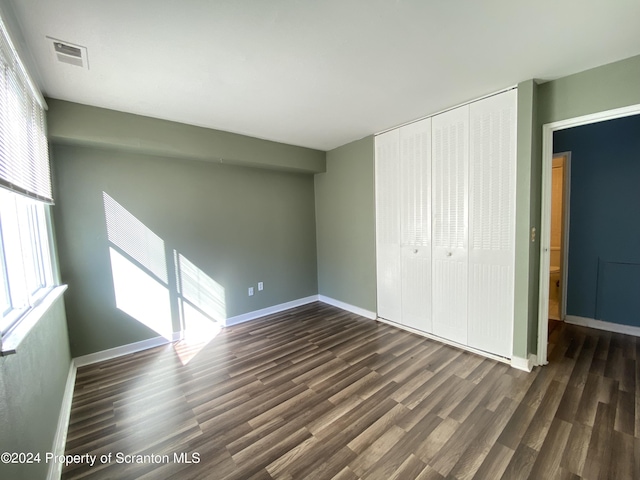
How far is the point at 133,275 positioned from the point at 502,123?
4.13 metres

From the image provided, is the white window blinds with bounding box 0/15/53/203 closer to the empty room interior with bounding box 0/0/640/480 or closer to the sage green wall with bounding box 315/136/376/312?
the empty room interior with bounding box 0/0/640/480

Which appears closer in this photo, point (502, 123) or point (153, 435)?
point (153, 435)

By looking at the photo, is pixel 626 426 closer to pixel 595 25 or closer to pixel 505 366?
pixel 505 366

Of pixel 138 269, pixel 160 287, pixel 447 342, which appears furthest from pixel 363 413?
pixel 138 269

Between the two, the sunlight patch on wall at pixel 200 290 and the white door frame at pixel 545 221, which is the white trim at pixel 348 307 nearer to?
the sunlight patch on wall at pixel 200 290

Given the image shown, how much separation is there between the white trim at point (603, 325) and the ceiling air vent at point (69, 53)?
18.1 feet

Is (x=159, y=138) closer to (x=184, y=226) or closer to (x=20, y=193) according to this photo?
(x=184, y=226)

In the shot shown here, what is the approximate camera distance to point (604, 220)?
3.00 m

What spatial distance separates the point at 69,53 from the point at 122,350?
2789 mm

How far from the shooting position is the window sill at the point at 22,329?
103 centimetres

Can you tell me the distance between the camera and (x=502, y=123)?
232cm

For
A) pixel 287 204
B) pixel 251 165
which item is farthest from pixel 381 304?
pixel 251 165

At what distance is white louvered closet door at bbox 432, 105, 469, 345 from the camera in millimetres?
2609

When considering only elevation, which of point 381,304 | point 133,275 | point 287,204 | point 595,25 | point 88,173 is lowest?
point 381,304
